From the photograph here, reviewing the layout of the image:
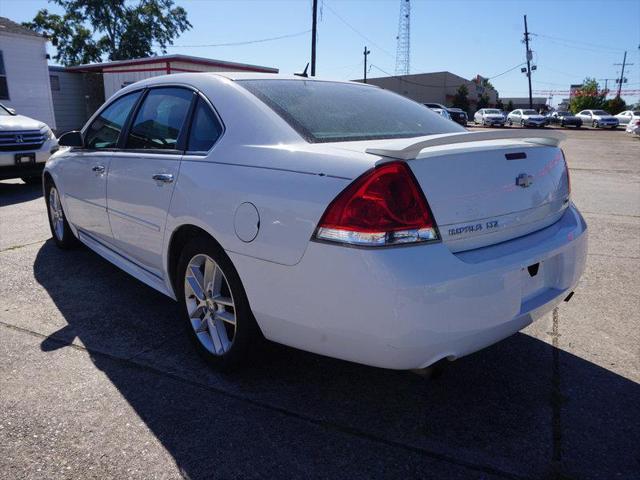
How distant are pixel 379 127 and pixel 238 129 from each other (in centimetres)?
76

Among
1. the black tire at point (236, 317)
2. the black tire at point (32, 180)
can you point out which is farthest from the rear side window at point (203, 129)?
the black tire at point (32, 180)

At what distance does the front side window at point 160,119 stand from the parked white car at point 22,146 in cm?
634

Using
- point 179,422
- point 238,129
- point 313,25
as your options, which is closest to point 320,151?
point 238,129

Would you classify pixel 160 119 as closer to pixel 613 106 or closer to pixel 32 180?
pixel 32 180

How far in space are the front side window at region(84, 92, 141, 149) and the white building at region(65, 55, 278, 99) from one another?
50.9 ft

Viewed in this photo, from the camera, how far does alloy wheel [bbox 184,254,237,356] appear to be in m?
2.75

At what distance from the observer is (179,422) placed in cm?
241

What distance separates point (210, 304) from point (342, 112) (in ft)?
4.16

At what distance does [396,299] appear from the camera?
1953 millimetres

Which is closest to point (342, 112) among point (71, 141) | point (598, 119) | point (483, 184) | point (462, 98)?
point (483, 184)

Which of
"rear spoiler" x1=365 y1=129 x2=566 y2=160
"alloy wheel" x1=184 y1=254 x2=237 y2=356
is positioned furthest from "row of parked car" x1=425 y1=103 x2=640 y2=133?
"alloy wheel" x1=184 y1=254 x2=237 y2=356

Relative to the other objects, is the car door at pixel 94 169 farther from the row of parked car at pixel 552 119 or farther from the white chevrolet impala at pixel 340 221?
the row of parked car at pixel 552 119

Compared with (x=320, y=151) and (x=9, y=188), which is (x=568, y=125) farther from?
(x=320, y=151)

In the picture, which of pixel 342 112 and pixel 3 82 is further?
→ pixel 3 82
